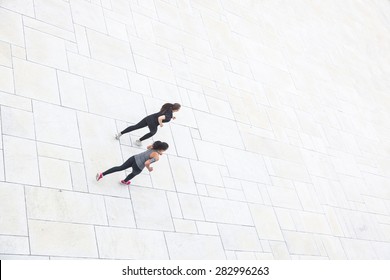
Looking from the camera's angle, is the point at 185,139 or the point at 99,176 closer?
the point at 99,176

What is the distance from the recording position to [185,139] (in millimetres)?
10016

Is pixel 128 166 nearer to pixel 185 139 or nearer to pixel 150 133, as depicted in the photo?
pixel 150 133

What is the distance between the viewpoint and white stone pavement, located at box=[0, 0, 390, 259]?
757 centimetres

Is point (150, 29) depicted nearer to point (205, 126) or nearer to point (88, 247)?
point (205, 126)

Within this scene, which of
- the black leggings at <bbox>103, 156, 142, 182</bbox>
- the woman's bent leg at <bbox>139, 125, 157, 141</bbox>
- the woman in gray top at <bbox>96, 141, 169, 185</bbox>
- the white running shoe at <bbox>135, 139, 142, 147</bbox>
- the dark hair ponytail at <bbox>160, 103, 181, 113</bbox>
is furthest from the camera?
the white running shoe at <bbox>135, 139, 142, 147</bbox>

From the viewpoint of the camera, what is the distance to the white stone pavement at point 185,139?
298 inches

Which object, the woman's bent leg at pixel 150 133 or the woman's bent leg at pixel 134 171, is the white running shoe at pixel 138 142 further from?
the woman's bent leg at pixel 134 171

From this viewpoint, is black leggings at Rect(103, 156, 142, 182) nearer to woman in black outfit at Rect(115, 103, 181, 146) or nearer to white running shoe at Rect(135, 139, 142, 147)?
woman in black outfit at Rect(115, 103, 181, 146)

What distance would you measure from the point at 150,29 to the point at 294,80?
17.4ft

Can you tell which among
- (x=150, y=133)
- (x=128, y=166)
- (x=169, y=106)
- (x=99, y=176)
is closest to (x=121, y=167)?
(x=128, y=166)

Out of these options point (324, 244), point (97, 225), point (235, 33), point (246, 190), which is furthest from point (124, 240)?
point (235, 33)

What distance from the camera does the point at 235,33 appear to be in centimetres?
1425

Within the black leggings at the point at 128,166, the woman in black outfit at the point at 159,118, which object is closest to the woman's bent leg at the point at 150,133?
the woman in black outfit at the point at 159,118

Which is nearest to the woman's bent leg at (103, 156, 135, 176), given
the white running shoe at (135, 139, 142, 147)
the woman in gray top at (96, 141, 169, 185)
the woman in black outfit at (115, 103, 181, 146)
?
the woman in gray top at (96, 141, 169, 185)
